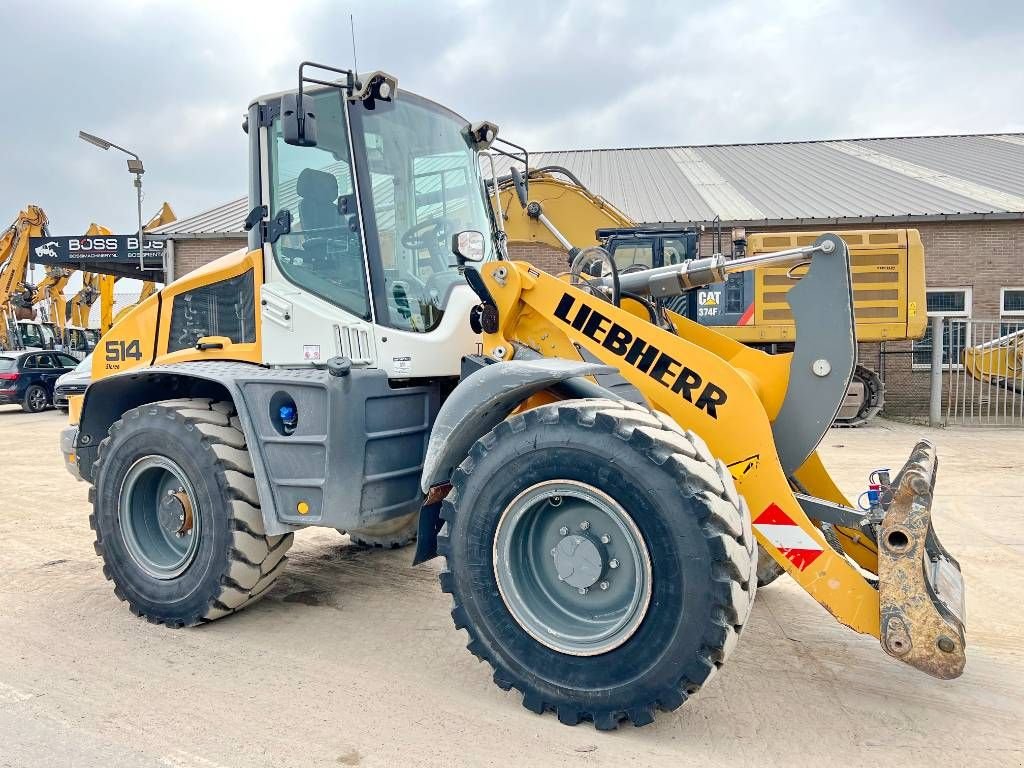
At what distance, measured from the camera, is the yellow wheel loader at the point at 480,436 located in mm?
3002

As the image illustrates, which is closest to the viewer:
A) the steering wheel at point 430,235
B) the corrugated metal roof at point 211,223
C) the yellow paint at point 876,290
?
the steering wheel at point 430,235

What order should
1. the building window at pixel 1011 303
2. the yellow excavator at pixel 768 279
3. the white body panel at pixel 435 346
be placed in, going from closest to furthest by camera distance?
the white body panel at pixel 435 346, the yellow excavator at pixel 768 279, the building window at pixel 1011 303

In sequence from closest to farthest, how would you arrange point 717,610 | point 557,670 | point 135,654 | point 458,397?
point 717,610
point 557,670
point 458,397
point 135,654

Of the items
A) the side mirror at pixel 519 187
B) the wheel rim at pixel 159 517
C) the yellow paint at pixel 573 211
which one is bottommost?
the wheel rim at pixel 159 517

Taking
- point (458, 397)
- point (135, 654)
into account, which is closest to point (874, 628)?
point (458, 397)

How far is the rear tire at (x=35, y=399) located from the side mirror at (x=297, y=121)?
1821cm

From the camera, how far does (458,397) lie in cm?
354

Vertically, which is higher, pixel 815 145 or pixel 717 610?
pixel 815 145

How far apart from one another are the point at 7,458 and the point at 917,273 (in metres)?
14.9

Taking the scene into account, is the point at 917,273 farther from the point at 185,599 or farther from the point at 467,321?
the point at 185,599

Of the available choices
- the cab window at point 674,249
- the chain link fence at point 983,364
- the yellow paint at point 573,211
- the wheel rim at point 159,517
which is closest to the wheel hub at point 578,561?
the wheel rim at point 159,517

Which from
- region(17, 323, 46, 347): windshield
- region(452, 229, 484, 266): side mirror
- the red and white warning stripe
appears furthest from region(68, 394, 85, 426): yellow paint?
region(17, 323, 46, 347): windshield

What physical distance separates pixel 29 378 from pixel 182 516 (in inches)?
680

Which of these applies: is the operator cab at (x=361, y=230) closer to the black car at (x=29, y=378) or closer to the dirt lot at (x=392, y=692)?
the dirt lot at (x=392, y=692)
